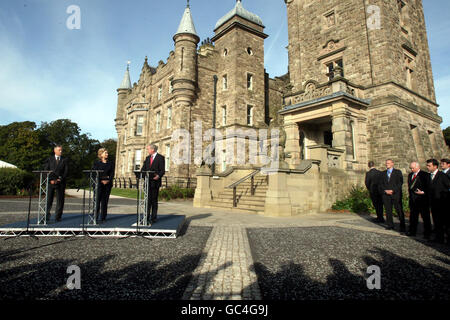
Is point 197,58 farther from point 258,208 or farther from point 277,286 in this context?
point 277,286

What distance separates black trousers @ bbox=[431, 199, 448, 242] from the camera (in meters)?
5.06

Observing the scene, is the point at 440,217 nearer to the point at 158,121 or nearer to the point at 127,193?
the point at 127,193

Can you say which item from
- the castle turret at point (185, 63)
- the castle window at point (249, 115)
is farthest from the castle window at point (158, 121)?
the castle window at point (249, 115)

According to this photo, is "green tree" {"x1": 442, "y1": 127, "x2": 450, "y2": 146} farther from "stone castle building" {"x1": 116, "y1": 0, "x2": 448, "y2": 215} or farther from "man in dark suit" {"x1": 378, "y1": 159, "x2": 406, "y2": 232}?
"man in dark suit" {"x1": 378, "y1": 159, "x2": 406, "y2": 232}

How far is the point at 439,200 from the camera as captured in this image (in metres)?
5.09

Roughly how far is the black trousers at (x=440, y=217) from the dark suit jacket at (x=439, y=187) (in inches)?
3.4

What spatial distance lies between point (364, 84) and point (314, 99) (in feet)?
11.1

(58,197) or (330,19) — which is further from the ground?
(330,19)

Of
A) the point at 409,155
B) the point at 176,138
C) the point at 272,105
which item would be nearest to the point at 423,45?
the point at 409,155

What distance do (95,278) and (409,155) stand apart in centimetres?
1488

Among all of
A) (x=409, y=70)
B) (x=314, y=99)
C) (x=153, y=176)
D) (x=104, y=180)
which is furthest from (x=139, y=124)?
(x=409, y=70)

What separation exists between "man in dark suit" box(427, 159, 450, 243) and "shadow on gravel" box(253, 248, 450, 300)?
2.09 m

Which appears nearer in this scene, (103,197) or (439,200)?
(439,200)
